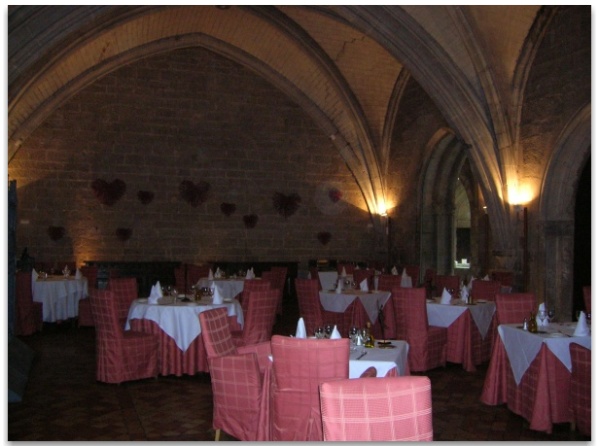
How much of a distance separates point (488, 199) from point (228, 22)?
251 inches

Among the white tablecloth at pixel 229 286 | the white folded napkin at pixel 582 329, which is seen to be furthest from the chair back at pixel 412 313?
the white tablecloth at pixel 229 286

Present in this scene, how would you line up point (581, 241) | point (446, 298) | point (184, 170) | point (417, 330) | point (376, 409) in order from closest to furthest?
point (376, 409)
point (417, 330)
point (446, 298)
point (581, 241)
point (184, 170)

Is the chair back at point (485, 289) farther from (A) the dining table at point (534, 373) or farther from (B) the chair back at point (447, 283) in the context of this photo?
(A) the dining table at point (534, 373)

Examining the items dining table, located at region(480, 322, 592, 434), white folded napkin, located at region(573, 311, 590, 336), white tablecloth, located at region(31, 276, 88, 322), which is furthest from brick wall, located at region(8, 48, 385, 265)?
white folded napkin, located at region(573, 311, 590, 336)

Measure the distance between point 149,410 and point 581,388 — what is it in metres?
3.19

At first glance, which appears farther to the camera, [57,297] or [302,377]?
[57,297]

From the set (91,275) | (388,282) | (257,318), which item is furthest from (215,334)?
(91,275)

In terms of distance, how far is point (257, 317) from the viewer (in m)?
6.24

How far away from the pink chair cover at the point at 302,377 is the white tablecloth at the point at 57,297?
6.36 meters

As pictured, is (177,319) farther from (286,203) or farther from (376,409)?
(286,203)

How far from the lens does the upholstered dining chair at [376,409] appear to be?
7.68 ft

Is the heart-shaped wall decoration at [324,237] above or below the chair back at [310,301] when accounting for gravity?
above

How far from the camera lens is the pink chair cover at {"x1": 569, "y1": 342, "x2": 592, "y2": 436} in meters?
4.08

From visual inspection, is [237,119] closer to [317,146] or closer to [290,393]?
[317,146]
